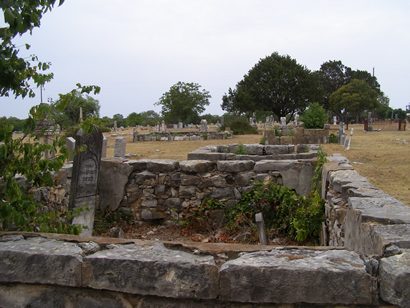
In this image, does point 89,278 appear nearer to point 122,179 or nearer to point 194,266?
point 194,266

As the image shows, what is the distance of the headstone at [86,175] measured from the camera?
6734mm

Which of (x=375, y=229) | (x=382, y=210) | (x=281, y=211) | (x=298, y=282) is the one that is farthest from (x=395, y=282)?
(x=281, y=211)

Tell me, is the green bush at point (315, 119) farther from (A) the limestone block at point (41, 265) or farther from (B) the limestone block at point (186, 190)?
(A) the limestone block at point (41, 265)

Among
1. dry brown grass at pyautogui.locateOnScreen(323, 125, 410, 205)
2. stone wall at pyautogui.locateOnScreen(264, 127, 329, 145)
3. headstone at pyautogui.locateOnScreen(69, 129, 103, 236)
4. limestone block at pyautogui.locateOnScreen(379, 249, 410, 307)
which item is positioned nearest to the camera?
limestone block at pyautogui.locateOnScreen(379, 249, 410, 307)

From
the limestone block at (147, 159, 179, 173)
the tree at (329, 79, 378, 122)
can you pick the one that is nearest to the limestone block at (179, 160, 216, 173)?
the limestone block at (147, 159, 179, 173)

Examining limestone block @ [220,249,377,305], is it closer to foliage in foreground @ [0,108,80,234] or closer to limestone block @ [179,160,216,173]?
foliage in foreground @ [0,108,80,234]

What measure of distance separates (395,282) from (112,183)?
6044mm

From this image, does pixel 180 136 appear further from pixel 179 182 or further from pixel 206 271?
pixel 206 271

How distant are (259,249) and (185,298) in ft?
1.57

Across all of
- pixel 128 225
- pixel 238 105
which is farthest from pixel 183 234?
pixel 238 105

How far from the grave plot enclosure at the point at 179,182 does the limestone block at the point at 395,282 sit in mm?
5322

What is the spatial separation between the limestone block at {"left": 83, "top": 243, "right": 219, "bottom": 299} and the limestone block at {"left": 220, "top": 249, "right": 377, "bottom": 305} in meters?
0.09

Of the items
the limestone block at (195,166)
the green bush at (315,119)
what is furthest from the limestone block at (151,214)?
the green bush at (315,119)

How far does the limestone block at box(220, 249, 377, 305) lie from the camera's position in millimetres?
2111
